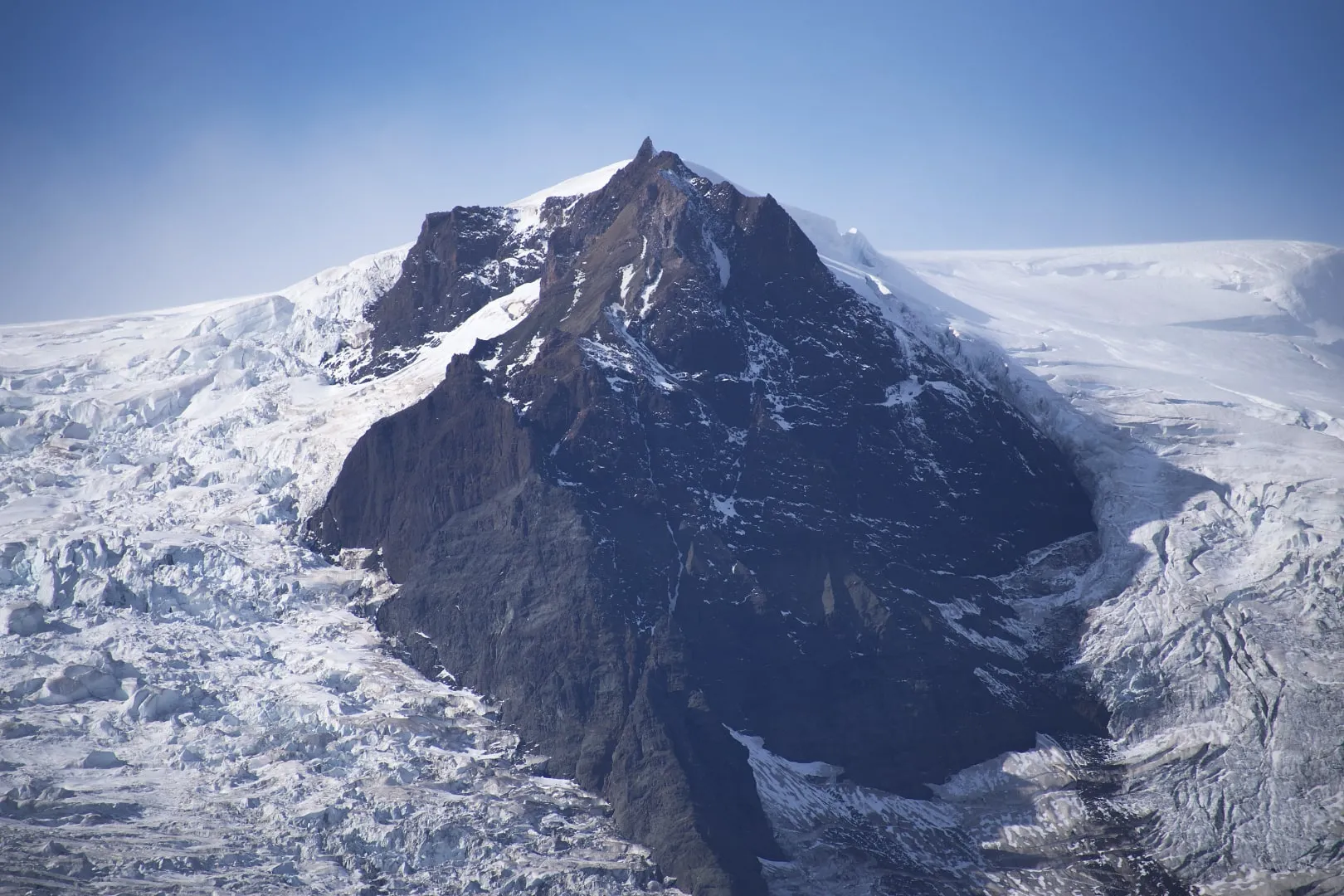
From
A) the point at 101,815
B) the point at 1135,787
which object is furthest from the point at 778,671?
the point at 101,815

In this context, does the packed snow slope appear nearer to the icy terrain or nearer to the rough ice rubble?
the rough ice rubble

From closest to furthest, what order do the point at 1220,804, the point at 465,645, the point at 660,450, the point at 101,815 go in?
the point at 101,815
the point at 1220,804
the point at 465,645
the point at 660,450

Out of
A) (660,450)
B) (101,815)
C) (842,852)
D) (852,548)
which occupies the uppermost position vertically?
(660,450)

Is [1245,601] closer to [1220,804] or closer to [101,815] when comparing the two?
[1220,804]

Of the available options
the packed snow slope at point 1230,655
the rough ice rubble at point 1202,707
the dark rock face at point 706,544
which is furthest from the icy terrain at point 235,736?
the packed snow slope at point 1230,655

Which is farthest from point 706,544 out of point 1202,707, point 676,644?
point 1202,707

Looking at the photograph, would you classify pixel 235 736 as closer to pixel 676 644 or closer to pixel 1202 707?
pixel 676 644

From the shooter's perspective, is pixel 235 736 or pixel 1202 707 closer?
pixel 235 736
